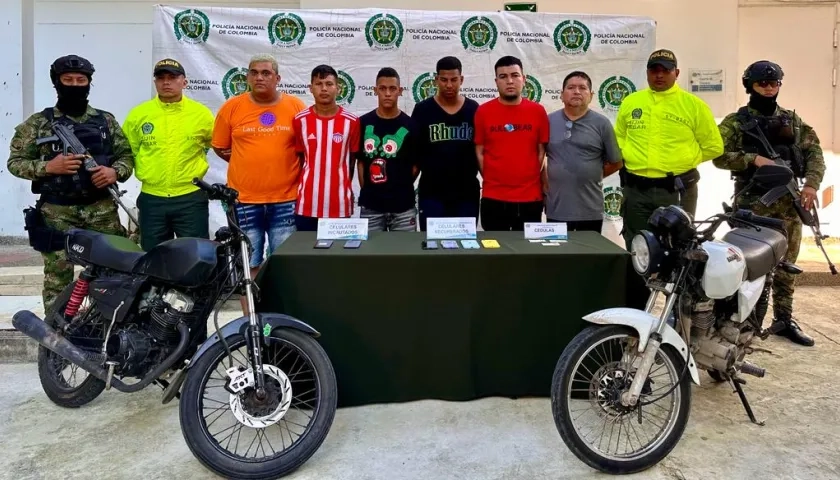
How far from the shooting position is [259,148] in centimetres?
373

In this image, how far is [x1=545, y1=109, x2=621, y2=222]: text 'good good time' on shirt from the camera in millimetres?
3768

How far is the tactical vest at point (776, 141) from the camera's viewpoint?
13.1 ft

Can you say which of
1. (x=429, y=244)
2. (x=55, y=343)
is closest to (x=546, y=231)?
(x=429, y=244)

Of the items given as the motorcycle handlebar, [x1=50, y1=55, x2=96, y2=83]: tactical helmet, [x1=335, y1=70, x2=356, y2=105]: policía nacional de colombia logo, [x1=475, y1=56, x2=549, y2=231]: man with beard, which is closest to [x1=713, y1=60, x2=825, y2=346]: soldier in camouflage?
[x1=475, y1=56, x2=549, y2=231]: man with beard

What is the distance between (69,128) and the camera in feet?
11.7

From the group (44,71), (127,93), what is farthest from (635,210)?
(44,71)

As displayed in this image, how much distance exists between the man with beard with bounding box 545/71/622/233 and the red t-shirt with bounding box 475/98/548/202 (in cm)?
11

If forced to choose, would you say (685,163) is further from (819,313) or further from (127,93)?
(127,93)

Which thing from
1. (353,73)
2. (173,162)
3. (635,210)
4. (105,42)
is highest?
(105,42)

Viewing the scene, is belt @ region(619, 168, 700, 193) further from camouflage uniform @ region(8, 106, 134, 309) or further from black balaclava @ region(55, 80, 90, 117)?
black balaclava @ region(55, 80, 90, 117)

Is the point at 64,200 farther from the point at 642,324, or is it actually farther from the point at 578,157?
the point at 642,324

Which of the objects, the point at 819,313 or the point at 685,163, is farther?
the point at 819,313

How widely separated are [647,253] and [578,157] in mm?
1333

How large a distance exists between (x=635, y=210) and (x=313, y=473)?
2539 mm
